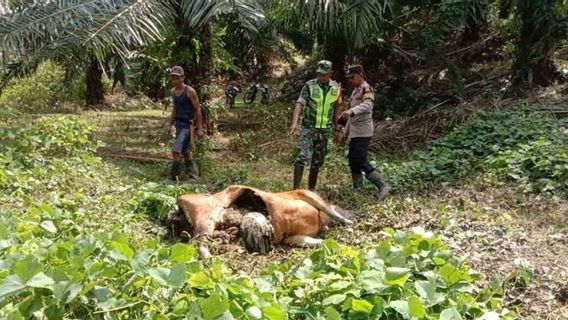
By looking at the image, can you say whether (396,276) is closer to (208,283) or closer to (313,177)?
(208,283)

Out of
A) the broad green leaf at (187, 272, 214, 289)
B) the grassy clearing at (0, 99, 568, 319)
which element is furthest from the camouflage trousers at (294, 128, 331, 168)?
the broad green leaf at (187, 272, 214, 289)

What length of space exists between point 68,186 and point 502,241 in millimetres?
4507

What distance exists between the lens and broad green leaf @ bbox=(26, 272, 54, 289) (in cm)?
231

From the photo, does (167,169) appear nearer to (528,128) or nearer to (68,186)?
(68,186)

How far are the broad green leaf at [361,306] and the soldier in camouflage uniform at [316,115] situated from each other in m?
3.55

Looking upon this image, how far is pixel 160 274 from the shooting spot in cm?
255

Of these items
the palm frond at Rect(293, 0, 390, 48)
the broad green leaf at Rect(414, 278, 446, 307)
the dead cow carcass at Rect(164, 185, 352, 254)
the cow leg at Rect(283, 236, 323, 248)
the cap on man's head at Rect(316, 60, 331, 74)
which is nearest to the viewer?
the broad green leaf at Rect(414, 278, 446, 307)

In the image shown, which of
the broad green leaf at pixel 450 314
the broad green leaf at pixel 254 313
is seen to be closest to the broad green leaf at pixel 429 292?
the broad green leaf at pixel 450 314

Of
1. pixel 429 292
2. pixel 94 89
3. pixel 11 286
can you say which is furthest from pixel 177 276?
pixel 94 89

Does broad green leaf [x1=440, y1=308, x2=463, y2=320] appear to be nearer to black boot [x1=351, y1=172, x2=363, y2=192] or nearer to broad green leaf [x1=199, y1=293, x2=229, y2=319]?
broad green leaf [x1=199, y1=293, x2=229, y2=319]

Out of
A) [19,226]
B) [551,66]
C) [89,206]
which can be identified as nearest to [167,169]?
[89,206]

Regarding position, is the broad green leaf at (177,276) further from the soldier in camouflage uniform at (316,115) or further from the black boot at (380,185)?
the black boot at (380,185)

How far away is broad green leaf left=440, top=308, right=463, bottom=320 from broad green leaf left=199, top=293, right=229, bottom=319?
1061 millimetres

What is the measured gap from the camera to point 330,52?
13023 mm
